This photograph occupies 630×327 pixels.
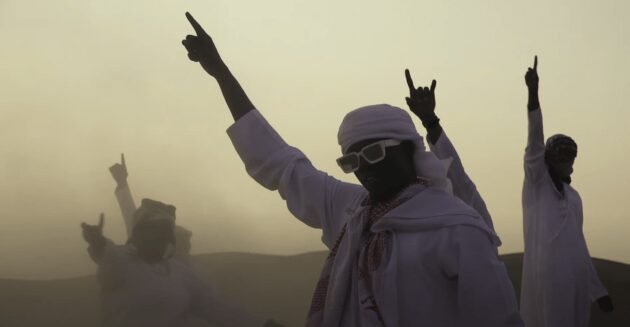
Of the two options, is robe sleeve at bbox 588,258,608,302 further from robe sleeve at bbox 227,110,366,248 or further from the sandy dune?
robe sleeve at bbox 227,110,366,248

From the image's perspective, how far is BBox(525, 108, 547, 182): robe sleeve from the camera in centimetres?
669

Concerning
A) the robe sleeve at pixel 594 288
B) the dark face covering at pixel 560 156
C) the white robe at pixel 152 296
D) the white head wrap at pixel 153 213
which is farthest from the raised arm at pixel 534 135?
the white head wrap at pixel 153 213

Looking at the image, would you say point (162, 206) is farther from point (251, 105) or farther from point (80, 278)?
point (80, 278)

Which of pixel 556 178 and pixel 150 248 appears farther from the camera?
pixel 150 248

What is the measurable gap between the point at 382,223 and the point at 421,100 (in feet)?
5.79

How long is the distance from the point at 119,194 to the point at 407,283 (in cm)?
741

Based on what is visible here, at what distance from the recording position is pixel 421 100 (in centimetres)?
491

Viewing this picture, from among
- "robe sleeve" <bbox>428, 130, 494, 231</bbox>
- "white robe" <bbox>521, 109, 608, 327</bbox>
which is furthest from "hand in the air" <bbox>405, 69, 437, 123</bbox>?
"white robe" <bbox>521, 109, 608, 327</bbox>

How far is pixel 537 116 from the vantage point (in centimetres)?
666

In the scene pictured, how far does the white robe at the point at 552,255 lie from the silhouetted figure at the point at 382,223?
3.48 m

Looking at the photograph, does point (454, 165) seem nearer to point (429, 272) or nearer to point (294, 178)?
point (294, 178)

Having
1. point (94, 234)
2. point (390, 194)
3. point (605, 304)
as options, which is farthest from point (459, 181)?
point (94, 234)

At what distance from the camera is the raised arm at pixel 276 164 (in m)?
3.66

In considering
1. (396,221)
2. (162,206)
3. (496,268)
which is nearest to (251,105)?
(396,221)
